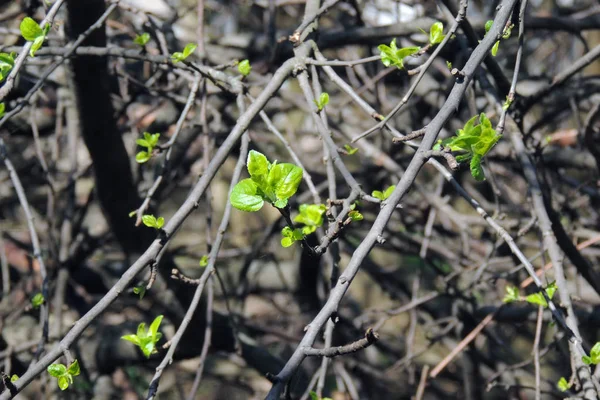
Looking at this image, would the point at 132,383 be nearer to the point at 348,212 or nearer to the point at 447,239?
the point at 447,239

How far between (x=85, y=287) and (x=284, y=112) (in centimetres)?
148

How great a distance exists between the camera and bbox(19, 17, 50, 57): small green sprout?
1617 millimetres

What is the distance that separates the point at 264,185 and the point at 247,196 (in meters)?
0.04

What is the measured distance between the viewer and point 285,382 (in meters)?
1.16

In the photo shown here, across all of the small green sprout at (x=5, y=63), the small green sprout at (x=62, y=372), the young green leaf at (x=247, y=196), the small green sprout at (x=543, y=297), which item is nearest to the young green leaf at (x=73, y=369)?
the small green sprout at (x=62, y=372)

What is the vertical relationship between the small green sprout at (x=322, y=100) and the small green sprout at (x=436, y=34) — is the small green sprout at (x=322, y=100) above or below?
below

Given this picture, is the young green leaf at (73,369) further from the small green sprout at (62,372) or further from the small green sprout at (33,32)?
the small green sprout at (33,32)

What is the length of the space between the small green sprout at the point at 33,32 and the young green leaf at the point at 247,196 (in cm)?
76

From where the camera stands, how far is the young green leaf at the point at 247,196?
1.22m

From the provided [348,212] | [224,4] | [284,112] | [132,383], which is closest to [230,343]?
[132,383]

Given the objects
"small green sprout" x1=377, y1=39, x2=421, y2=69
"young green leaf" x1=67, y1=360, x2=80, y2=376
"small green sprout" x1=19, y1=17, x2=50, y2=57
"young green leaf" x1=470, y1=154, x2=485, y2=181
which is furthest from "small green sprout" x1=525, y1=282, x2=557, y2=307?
"small green sprout" x1=19, y1=17, x2=50, y2=57

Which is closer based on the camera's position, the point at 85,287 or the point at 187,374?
the point at 85,287

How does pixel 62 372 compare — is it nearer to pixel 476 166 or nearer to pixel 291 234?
pixel 291 234

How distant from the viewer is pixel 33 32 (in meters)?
1.64
